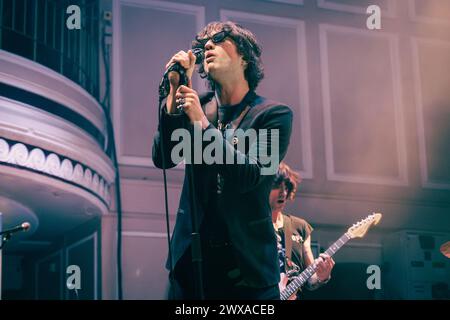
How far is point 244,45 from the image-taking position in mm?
2201

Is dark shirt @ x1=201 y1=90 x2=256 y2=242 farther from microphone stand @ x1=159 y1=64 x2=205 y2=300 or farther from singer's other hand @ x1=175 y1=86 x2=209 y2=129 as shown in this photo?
singer's other hand @ x1=175 y1=86 x2=209 y2=129

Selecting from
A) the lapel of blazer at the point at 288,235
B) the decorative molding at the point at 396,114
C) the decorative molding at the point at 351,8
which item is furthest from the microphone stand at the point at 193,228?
the decorative molding at the point at 351,8

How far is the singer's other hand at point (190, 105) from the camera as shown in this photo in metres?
1.86

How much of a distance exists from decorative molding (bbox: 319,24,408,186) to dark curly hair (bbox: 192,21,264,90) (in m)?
4.20

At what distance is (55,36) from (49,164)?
1302 millimetres

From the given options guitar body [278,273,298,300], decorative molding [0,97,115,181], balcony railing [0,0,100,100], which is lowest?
guitar body [278,273,298,300]

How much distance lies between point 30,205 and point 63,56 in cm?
110

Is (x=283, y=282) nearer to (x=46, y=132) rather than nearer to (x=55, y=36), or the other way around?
(x=46, y=132)

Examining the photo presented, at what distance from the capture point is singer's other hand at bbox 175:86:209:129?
1859mm

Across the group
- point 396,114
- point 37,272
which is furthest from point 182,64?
point 37,272

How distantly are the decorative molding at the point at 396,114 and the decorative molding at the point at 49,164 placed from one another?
7.39ft

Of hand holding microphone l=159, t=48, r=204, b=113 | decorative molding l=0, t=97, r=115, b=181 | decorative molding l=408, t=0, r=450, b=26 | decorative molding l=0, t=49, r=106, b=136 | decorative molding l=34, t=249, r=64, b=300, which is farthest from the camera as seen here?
decorative molding l=408, t=0, r=450, b=26

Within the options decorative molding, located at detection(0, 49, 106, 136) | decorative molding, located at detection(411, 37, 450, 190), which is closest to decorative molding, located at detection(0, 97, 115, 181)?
decorative molding, located at detection(0, 49, 106, 136)

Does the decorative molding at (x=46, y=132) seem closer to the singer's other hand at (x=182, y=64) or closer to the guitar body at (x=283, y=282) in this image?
the guitar body at (x=283, y=282)
